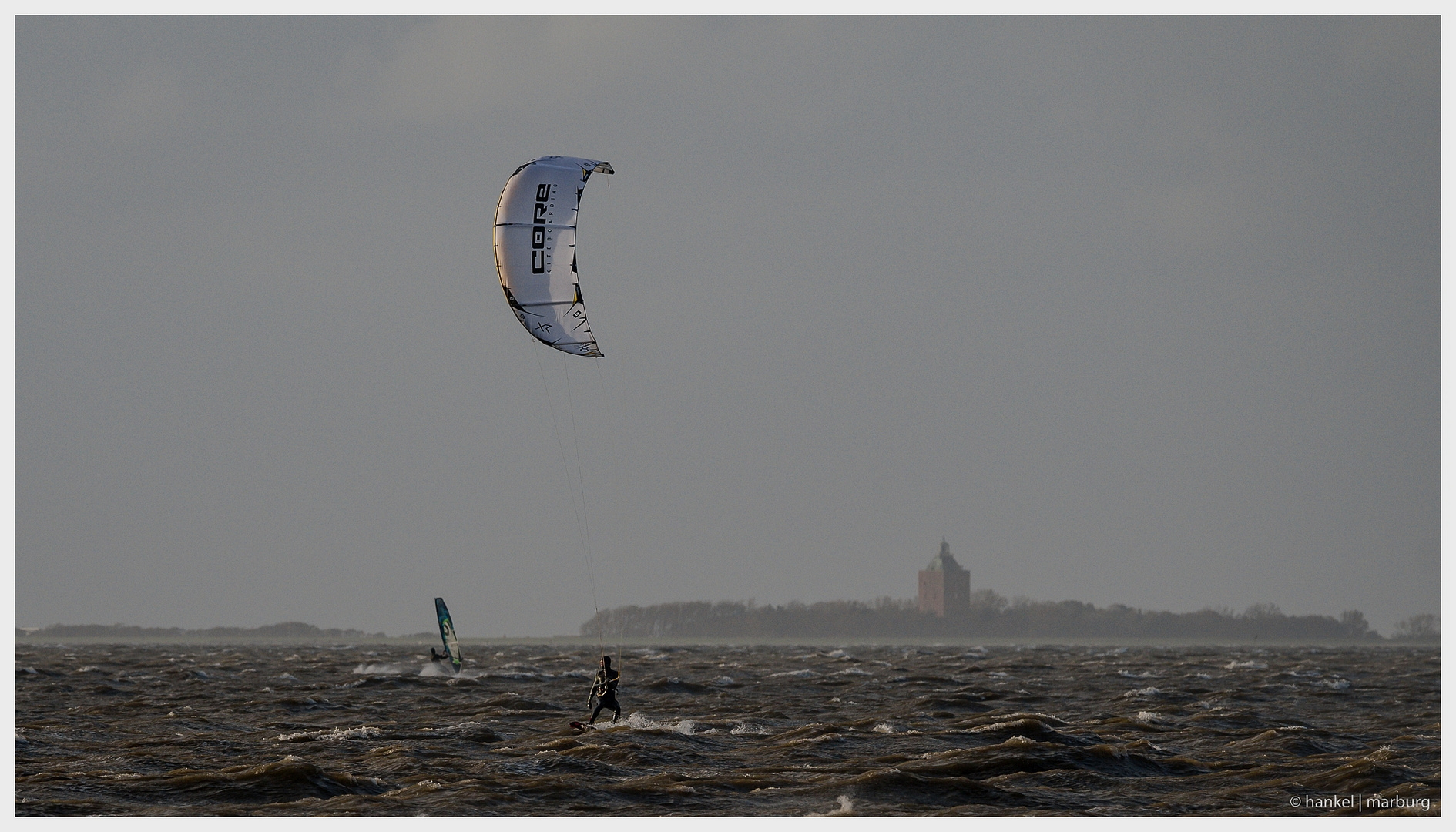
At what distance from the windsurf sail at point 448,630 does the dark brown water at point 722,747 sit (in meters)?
3.19

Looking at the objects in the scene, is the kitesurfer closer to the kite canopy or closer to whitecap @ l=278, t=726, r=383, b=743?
whitecap @ l=278, t=726, r=383, b=743

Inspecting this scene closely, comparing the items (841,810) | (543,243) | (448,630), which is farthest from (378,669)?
(841,810)

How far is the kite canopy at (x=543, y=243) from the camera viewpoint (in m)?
29.2

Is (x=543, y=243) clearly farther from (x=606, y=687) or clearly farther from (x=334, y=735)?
(x=334, y=735)

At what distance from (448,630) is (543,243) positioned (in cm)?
3351

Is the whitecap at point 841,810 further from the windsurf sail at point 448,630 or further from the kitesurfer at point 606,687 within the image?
the windsurf sail at point 448,630

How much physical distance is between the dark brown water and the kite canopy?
9372 mm

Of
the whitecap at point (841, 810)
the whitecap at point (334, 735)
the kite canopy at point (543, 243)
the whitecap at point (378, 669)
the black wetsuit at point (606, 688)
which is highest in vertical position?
the kite canopy at point (543, 243)

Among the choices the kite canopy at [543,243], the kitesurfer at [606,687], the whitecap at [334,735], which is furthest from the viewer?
the whitecap at [334,735]

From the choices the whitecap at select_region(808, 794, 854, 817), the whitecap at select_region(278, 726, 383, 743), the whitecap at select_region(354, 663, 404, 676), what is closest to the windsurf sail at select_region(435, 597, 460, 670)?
the whitecap at select_region(354, 663, 404, 676)

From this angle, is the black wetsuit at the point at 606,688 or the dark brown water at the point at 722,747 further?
the black wetsuit at the point at 606,688

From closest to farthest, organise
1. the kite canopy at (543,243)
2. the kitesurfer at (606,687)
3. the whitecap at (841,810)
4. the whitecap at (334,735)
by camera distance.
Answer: the whitecap at (841,810), the kitesurfer at (606,687), the kite canopy at (543,243), the whitecap at (334,735)

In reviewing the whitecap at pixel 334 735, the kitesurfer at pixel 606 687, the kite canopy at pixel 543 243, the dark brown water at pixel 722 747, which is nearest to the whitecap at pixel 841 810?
the dark brown water at pixel 722 747

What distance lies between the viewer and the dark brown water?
77.5 feet
